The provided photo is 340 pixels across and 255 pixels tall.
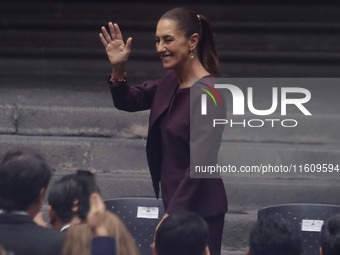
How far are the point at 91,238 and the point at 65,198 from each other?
3.78 ft

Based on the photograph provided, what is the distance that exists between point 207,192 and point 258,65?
3239 mm

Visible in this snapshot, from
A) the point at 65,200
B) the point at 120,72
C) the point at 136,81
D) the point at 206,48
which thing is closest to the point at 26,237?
the point at 65,200

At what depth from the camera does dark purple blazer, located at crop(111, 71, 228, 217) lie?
14.1 feet

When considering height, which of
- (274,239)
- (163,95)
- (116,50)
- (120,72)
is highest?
(116,50)

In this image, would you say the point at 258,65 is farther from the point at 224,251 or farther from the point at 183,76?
the point at 183,76

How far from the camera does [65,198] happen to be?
14.8 ft

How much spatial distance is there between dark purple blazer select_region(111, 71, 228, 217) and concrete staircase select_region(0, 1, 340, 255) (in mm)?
2443

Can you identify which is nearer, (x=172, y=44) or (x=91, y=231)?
(x=91, y=231)

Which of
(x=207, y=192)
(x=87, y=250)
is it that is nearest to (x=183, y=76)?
(x=207, y=192)

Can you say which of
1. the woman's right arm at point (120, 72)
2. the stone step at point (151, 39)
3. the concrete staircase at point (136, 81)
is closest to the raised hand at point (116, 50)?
the woman's right arm at point (120, 72)

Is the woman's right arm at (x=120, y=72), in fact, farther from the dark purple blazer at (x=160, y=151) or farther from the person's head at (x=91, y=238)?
the person's head at (x=91, y=238)

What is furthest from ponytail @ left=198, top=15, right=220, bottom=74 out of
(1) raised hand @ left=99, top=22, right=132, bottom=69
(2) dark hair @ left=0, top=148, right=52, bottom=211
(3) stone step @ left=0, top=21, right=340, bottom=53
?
(3) stone step @ left=0, top=21, right=340, bottom=53

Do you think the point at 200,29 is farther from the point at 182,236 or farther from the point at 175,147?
the point at 182,236

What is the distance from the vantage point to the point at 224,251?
677cm
